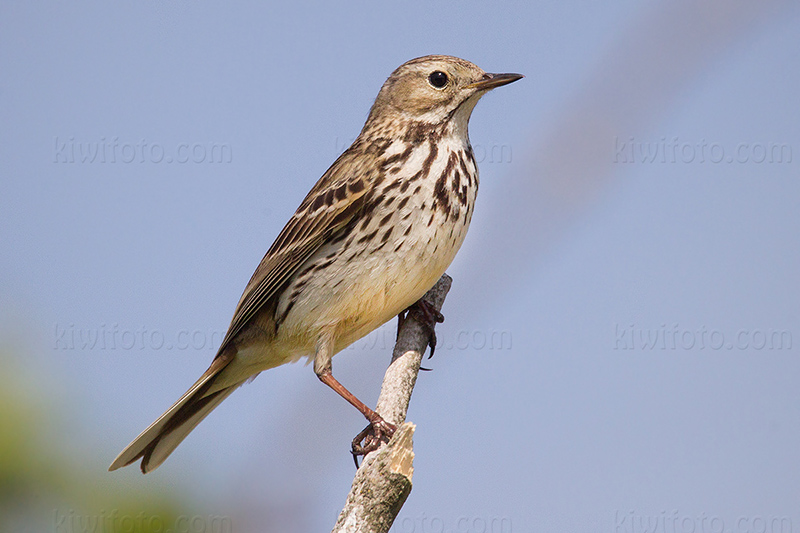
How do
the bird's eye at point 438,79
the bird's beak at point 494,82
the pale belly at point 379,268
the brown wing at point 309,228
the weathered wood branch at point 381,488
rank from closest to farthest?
the weathered wood branch at point 381,488, the pale belly at point 379,268, the brown wing at point 309,228, the bird's beak at point 494,82, the bird's eye at point 438,79

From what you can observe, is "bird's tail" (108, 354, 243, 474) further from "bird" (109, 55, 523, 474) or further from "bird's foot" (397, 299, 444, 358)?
"bird's foot" (397, 299, 444, 358)

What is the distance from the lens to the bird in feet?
17.8

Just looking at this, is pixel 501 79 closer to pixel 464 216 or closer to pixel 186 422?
pixel 464 216

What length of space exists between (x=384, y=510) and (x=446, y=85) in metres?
3.40

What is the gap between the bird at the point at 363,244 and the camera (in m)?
5.44

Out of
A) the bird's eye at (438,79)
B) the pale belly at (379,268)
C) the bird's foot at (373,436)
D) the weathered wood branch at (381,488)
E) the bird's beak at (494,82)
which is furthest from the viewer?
the bird's eye at (438,79)

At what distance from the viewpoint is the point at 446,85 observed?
6098mm

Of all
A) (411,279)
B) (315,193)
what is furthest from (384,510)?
(315,193)

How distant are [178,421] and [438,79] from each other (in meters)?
2.98

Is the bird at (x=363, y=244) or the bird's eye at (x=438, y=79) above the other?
the bird's eye at (x=438, y=79)

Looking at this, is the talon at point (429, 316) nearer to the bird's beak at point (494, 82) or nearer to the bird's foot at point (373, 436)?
the bird's foot at point (373, 436)

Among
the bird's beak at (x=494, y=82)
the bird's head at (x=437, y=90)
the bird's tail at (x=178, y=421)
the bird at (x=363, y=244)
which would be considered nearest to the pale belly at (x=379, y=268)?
the bird at (x=363, y=244)

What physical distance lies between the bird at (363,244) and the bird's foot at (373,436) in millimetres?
52

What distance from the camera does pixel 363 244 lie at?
5.54m
